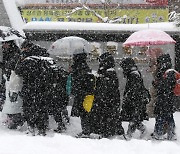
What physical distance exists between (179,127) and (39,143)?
3.67 meters

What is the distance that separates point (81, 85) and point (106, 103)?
0.53 metres

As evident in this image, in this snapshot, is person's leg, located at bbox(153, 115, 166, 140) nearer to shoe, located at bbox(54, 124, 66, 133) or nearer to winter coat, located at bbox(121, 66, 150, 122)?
winter coat, located at bbox(121, 66, 150, 122)

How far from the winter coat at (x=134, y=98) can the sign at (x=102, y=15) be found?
14.9m

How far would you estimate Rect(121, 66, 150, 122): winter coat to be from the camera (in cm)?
729

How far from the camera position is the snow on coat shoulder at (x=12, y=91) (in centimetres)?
715

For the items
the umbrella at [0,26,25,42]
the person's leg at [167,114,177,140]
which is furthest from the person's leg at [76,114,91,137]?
the umbrella at [0,26,25,42]

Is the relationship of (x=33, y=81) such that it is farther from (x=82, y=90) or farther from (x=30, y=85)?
(x=82, y=90)

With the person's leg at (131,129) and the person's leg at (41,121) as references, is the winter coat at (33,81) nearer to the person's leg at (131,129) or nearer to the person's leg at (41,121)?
the person's leg at (41,121)

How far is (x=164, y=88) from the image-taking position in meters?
7.18

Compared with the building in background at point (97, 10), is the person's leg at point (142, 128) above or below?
below

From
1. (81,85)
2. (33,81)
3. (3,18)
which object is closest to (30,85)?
(33,81)

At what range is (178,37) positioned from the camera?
9789 millimetres

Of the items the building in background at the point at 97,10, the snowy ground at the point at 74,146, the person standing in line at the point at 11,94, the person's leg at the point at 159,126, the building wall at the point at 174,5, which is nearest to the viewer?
the snowy ground at the point at 74,146

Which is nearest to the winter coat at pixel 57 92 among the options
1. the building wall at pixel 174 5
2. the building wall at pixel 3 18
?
the building wall at pixel 3 18
